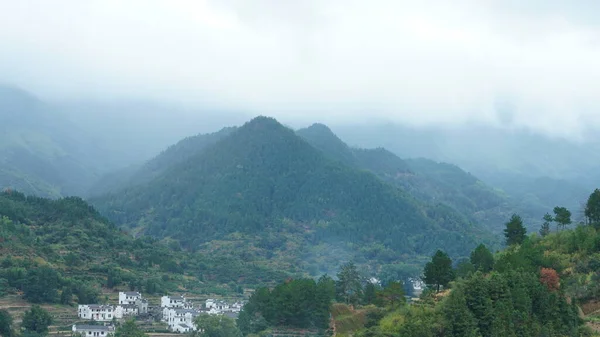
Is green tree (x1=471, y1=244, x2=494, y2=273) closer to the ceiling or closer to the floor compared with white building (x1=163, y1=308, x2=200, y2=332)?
closer to the ceiling

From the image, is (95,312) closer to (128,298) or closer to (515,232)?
(128,298)

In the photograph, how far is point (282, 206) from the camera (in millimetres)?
127188

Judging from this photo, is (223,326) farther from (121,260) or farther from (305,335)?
(121,260)

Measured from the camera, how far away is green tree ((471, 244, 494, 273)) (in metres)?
36.6

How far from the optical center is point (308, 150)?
142m

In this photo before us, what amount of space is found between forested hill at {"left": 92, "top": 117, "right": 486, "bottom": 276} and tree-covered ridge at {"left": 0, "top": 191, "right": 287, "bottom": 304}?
23.8 meters

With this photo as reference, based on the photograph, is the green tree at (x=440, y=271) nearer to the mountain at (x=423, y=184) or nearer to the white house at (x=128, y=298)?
the white house at (x=128, y=298)

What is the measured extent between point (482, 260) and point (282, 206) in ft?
297

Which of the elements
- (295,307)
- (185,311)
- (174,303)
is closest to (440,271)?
(295,307)

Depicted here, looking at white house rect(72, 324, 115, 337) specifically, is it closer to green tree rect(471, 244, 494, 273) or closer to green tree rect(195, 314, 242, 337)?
green tree rect(195, 314, 242, 337)

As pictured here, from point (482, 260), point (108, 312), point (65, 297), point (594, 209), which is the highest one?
point (594, 209)

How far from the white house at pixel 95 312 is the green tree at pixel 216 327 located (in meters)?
8.16

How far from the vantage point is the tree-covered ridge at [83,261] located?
187ft

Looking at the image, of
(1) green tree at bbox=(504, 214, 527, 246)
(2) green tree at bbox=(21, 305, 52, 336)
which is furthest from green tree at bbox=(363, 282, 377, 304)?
(2) green tree at bbox=(21, 305, 52, 336)
